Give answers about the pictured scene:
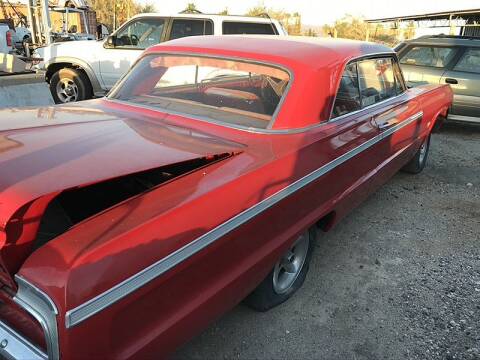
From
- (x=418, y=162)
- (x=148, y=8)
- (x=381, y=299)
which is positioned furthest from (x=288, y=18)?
(x=381, y=299)

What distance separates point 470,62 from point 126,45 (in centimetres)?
575

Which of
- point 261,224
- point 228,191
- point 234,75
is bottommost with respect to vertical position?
point 261,224

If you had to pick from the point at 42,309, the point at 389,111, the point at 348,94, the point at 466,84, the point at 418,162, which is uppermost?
the point at 348,94

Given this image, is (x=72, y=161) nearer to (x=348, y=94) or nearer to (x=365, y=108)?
(x=348, y=94)

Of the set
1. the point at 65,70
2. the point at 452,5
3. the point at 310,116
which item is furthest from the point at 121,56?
the point at 452,5

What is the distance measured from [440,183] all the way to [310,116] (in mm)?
3072

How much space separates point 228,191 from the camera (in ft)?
6.34

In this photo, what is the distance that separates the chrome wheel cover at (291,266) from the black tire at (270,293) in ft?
0.06

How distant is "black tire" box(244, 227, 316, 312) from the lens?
2570 millimetres

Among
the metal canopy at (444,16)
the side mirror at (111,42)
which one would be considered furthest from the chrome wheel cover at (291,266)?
the metal canopy at (444,16)

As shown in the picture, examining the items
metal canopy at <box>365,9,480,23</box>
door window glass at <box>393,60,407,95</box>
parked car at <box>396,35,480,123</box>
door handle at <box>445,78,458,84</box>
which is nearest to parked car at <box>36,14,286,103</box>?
parked car at <box>396,35,480,123</box>

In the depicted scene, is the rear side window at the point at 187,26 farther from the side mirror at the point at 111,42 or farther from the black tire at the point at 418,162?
the black tire at the point at 418,162

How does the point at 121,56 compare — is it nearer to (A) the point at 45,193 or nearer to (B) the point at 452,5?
(A) the point at 45,193

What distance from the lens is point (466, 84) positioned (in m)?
6.96
